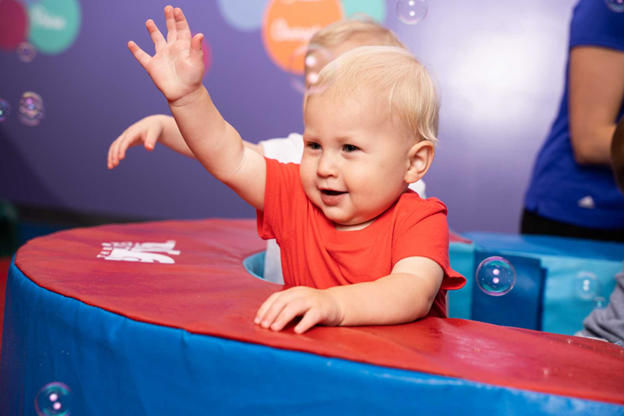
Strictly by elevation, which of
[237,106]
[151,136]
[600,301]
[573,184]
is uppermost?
[151,136]

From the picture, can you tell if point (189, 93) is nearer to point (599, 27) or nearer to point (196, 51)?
point (196, 51)

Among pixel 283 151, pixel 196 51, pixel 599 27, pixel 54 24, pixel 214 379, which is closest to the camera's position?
pixel 214 379

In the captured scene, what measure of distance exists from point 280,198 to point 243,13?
2790 millimetres

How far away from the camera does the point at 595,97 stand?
1.51 meters

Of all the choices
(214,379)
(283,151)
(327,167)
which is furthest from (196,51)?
(283,151)

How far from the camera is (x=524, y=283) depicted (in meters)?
1.66

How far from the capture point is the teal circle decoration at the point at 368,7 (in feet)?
11.2

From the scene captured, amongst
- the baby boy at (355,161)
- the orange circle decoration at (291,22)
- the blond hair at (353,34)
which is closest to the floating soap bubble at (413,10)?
the blond hair at (353,34)

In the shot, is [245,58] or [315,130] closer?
[315,130]

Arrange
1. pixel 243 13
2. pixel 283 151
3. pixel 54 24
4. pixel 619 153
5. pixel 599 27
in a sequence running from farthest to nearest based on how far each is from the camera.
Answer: pixel 54 24 < pixel 243 13 < pixel 283 151 < pixel 599 27 < pixel 619 153

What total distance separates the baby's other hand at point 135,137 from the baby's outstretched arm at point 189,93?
0.18m

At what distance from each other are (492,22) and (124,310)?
9.82 ft

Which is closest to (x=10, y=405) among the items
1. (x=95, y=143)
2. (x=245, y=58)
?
(x=245, y=58)

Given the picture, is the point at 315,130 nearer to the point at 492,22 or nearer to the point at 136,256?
the point at 136,256
